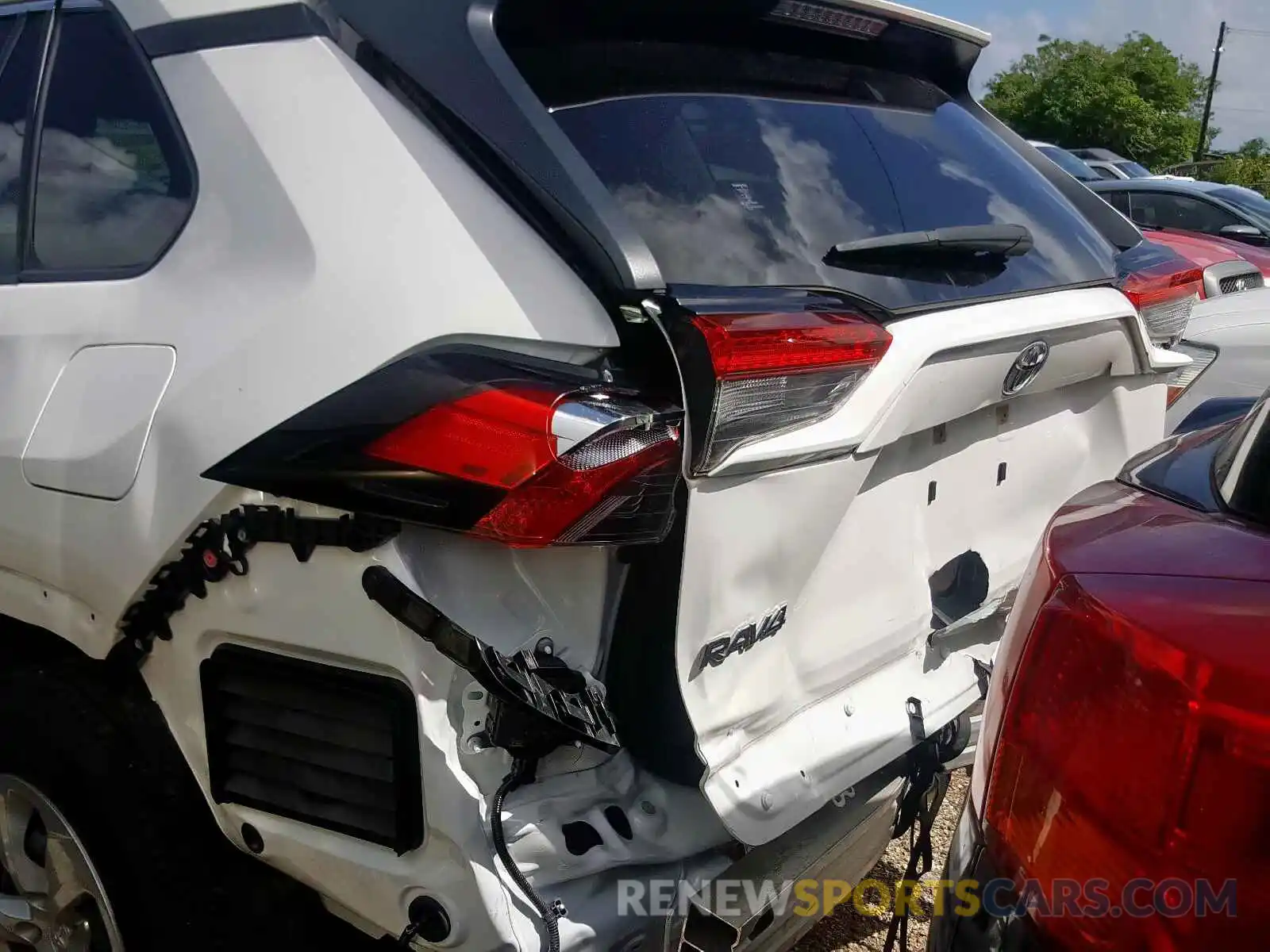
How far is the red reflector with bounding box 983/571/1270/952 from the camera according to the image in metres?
0.97

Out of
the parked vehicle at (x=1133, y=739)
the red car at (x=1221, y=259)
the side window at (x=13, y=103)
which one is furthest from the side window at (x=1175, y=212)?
the parked vehicle at (x=1133, y=739)

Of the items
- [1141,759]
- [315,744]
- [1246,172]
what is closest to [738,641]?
[315,744]

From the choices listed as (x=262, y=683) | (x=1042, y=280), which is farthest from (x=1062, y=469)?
(x=262, y=683)

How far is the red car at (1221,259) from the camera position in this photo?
738cm

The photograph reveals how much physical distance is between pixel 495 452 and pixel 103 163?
1.10 m

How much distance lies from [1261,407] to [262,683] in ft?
4.65

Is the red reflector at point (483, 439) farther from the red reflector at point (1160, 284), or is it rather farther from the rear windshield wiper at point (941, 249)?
the red reflector at point (1160, 284)

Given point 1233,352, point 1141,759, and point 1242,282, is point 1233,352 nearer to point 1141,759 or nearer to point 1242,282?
point 1242,282

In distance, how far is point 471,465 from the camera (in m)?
1.46

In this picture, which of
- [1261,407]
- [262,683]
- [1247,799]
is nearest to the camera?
[1247,799]

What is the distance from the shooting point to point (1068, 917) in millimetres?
1108

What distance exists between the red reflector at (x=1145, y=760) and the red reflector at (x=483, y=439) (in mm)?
650

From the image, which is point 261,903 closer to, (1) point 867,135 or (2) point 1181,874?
(2) point 1181,874

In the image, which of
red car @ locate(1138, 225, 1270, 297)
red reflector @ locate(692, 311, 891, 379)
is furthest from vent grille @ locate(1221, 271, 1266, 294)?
red reflector @ locate(692, 311, 891, 379)
